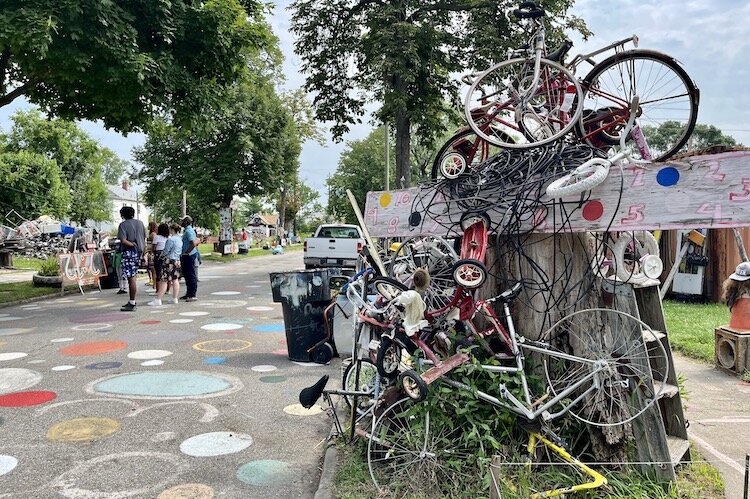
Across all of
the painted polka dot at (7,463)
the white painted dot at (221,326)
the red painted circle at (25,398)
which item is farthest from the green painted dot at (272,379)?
the white painted dot at (221,326)

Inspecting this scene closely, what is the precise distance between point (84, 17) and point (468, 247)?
835 cm

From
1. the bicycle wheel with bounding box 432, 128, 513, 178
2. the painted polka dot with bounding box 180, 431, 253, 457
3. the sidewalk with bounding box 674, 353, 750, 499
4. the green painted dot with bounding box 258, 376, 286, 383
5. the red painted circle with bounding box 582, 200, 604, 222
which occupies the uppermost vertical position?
the bicycle wheel with bounding box 432, 128, 513, 178

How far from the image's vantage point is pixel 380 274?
450cm

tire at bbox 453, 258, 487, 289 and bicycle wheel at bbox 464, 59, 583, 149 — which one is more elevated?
bicycle wheel at bbox 464, 59, 583, 149

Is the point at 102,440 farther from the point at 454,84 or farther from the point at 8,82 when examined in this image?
the point at 454,84

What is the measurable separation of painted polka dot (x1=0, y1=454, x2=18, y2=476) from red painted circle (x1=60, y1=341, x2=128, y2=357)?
3265mm

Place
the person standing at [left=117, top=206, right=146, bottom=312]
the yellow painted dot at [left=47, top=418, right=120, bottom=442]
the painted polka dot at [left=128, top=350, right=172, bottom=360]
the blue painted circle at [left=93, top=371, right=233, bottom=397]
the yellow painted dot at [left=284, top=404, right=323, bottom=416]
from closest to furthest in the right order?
the yellow painted dot at [left=47, top=418, right=120, bottom=442]
the yellow painted dot at [left=284, top=404, right=323, bottom=416]
the blue painted circle at [left=93, top=371, right=233, bottom=397]
the painted polka dot at [left=128, top=350, right=172, bottom=360]
the person standing at [left=117, top=206, right=146, bottom=312]

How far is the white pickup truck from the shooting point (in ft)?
57.8

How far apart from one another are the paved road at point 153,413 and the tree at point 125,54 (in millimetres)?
4365

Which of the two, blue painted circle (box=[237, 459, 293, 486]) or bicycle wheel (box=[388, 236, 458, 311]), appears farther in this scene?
bicycle wheel (box=[388, 236, 458, 311])

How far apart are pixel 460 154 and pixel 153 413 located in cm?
350

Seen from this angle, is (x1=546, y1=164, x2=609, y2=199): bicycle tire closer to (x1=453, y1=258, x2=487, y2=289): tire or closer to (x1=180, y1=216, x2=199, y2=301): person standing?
(x1=453, y1=258, x2=487, y2=289): tire

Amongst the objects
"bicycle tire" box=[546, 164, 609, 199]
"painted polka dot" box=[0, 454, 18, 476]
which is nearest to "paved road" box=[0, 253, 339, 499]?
"painted polka dot" box=[0, 454, 18, 476]

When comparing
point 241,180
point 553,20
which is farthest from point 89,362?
point 241,180
